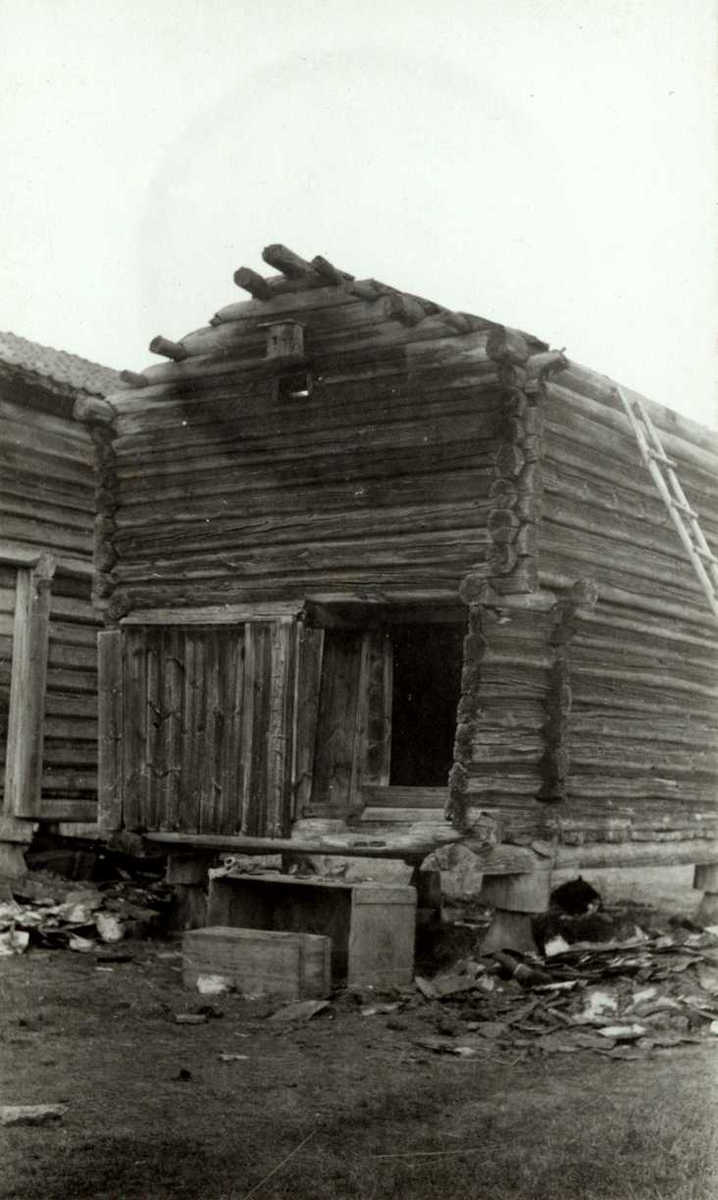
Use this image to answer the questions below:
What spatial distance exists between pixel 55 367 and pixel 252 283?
431 centimetres

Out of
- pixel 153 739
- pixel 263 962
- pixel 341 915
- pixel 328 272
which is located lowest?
pixel 263 962

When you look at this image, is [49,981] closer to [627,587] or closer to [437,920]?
[437,920]

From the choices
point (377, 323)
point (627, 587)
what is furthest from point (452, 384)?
point (627, 587)

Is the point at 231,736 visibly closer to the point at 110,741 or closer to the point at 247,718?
the point at 247,718

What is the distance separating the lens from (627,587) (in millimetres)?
11875

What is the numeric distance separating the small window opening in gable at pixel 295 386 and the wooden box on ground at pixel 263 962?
471 centimetres

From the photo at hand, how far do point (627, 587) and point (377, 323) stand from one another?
322 cm

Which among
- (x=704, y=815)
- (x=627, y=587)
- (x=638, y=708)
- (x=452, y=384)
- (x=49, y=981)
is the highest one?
(x=452, y=384)

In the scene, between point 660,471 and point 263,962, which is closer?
point 263,962

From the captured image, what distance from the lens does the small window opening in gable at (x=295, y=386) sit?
461 inches

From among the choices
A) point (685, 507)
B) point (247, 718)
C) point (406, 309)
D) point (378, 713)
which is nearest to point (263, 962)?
point (247, 718)

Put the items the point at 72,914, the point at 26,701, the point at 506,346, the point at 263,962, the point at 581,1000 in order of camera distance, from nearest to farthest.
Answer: the point at 581,1000 < the point at 263,962 < the point at 506,346 < the point at 72,914 < the point at 26,701

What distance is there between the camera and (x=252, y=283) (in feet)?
38.0

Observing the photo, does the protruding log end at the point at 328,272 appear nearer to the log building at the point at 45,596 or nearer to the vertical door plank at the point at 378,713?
the vertical door plank at the point at 378,713
